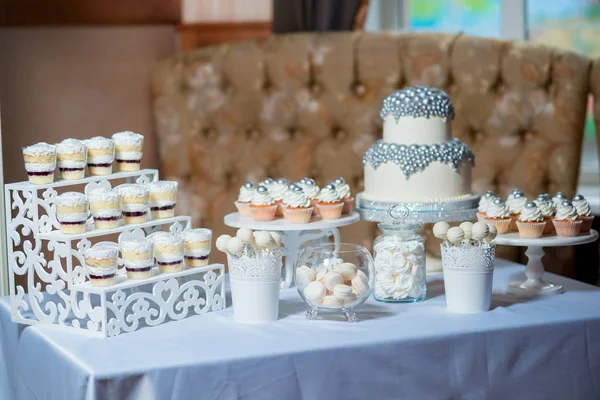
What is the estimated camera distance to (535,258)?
1.99 metres

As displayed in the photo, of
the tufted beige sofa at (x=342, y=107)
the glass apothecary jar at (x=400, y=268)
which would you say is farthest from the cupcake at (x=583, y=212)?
the tufted beige sofa at (x=342, y=107)

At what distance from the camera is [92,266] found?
1655 millimetres

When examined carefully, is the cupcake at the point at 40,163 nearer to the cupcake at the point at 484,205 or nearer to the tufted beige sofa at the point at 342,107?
the cupcake at the point at 484,205

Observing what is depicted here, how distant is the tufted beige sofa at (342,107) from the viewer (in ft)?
9.45

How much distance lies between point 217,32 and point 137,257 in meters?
1.63

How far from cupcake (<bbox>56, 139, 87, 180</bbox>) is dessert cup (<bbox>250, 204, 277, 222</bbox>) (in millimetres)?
390

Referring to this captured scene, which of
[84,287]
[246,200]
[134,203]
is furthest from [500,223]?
[84,287]

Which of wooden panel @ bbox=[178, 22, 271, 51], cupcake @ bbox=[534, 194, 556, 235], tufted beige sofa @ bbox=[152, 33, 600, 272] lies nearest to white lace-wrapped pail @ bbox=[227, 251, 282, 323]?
cupcake @ bbox=[534, 194, 556, 235]

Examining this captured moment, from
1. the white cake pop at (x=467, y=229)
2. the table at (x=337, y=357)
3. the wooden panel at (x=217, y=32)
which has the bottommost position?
the table at (x=337, y=357)

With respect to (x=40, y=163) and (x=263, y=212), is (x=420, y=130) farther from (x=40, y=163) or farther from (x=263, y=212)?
(x=40, y=163)

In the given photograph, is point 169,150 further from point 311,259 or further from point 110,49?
point 311,259

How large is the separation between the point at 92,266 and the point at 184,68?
149 cm

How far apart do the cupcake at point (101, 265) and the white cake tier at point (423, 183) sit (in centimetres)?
73

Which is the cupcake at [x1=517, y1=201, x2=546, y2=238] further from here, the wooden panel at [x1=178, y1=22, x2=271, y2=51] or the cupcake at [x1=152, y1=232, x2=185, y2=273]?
the wooden panel at [x1=178, y1=22, x2=271, y2=51]
